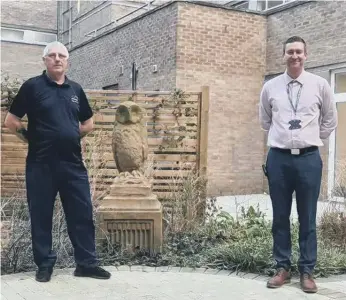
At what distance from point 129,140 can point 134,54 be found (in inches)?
354

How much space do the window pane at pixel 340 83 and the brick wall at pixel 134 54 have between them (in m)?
3.65

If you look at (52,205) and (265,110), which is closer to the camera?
(52,205)

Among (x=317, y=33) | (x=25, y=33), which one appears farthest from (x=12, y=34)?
(x=317, y=33)

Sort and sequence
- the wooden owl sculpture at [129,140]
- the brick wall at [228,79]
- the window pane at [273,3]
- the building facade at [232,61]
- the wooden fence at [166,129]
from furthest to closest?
the window pane at [273,3]
the brick wall at [228,79]
the building facade at [232,61]
the wooden fence at [166,129]
the wooden owl sculpture at [129,140]

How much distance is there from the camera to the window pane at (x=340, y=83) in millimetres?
11463

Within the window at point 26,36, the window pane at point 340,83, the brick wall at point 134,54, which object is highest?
the window at point 26,36

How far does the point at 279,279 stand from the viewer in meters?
4.37

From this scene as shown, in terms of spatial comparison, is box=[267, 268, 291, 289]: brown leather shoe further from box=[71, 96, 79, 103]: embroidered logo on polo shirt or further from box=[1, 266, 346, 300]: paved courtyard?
box=[71, 96, 79, 103]: embroidered logo on polo shirt

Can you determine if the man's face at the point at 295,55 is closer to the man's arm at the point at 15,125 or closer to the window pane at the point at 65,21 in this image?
the man's arm at the point at 15,125

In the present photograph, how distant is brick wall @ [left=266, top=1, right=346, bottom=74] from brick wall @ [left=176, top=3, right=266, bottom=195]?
34cm

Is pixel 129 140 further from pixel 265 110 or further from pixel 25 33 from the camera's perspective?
pixel 25 33

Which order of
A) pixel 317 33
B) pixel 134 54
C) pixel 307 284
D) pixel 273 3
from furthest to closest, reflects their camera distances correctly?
pixel 134 54
pixel 273 3
pixel 317 33
pixel 307 284

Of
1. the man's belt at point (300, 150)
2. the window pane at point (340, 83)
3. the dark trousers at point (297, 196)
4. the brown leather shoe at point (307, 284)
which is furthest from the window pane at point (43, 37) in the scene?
the brown leather shoe at point (307, 284)

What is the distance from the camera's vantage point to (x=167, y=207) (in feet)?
22.0
